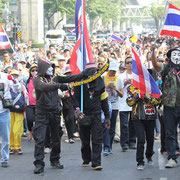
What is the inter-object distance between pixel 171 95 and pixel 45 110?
6.67 ft

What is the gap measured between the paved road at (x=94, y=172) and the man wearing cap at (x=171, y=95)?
1.36 ft

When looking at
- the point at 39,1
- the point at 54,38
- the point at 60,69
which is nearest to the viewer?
the point at 60,69

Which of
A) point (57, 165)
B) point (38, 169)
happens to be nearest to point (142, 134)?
point (57, 165)

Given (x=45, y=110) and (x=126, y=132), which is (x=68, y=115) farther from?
(x=45, y=110)

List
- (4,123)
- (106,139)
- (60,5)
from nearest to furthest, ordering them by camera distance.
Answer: (4,123) < (106,139) < (60,5)

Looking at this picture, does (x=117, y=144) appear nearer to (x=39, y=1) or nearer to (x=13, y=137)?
(x=13, y=137)

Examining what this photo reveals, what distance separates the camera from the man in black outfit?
8.26 metres

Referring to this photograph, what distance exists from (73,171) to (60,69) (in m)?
4.89

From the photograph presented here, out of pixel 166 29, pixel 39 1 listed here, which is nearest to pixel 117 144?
pixel 166 29

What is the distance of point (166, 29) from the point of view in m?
9.19

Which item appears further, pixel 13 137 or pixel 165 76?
pixel 13 137

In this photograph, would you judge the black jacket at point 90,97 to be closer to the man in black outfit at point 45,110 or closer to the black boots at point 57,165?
the man in black outfit at point 45,110

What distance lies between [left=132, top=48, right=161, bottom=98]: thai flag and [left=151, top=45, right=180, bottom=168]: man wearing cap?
0.55 feet

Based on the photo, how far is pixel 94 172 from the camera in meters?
8.26
